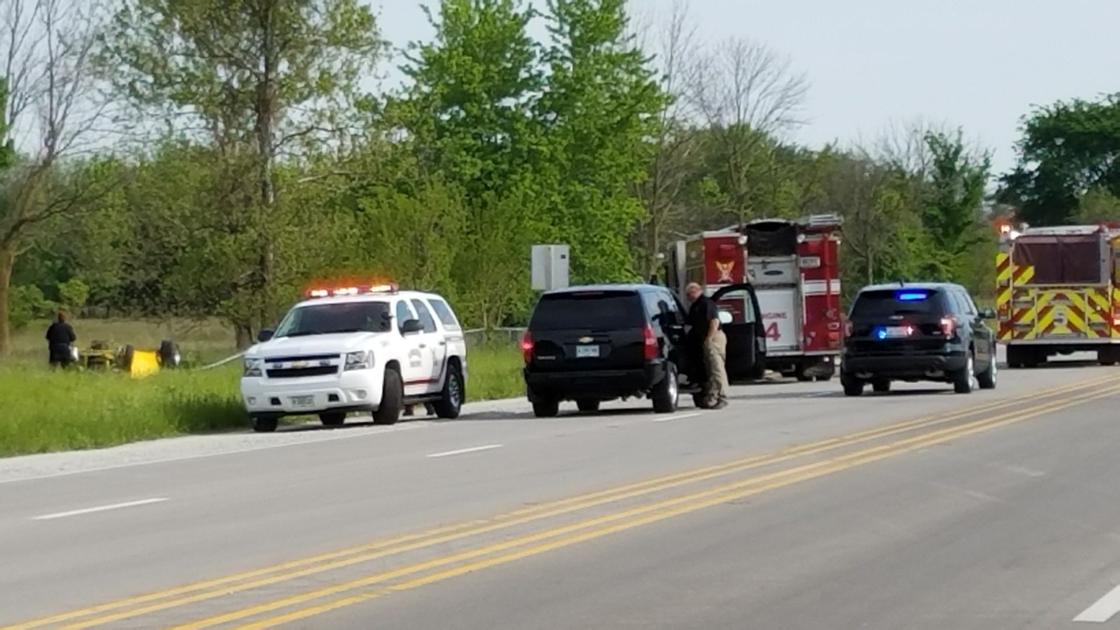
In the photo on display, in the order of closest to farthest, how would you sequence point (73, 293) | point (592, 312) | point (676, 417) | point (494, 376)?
point (676, 417) < point (592, 312) < point (494, 376) < point (73, 293)

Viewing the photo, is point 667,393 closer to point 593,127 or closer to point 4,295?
point 4,295

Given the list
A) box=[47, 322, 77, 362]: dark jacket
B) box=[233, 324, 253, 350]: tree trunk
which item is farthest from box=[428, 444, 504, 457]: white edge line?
box=[233, 324, 253, 350]: tree trunk

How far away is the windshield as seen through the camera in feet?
92.3

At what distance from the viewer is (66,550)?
543 inches

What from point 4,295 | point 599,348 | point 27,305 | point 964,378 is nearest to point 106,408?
point 599,348

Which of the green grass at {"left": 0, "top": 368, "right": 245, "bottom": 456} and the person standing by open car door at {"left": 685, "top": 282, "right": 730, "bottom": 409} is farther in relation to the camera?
the person standing by open car door at {"left": 685, "top": 282, "right": 730, "bottom": 409}

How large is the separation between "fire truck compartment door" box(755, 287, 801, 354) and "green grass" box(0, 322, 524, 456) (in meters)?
10.8

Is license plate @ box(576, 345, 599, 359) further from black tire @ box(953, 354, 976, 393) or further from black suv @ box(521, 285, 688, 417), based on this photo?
black tire @ box(953, 354, 976, 393)

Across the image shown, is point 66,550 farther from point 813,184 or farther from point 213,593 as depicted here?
point 813,184

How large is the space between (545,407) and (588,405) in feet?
6.88

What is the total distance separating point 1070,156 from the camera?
117 metres

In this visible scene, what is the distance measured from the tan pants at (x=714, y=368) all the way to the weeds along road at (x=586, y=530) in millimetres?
4786

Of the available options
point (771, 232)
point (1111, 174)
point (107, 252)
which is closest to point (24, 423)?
point (771, 232)

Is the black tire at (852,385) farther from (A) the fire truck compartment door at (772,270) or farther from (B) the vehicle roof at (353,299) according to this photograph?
(A) the fire truck compartment door at (772,270)
